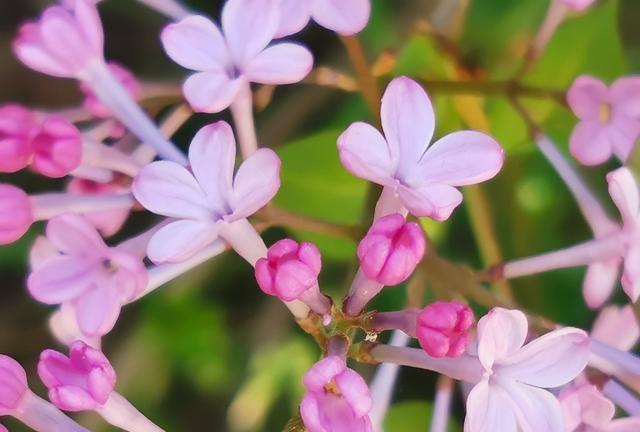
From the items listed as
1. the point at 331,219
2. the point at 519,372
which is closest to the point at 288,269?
the point at 519,372

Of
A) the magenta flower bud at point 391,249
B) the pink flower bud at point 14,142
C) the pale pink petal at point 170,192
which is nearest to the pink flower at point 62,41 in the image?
the pink flower bud at point 14,142

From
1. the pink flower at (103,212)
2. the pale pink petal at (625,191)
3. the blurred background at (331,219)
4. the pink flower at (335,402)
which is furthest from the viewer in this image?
the blurred background at (331,219)

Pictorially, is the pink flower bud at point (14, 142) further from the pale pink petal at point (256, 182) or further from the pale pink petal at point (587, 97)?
the pale pink petal at point (587, 97)

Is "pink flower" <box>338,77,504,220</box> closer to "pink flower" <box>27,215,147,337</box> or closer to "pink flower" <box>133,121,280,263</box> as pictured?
"pink flower" <box>133,121,280,263</box>

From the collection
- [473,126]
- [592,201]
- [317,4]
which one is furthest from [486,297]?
[473,126]

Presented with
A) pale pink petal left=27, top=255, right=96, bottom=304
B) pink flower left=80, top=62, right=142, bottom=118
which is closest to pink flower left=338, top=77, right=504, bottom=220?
pale pink petal left=27, top=255, right=96, bottom=304

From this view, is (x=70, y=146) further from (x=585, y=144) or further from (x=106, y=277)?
(x=585, y=144)

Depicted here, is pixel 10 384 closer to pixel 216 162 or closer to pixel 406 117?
pixel 216 162
